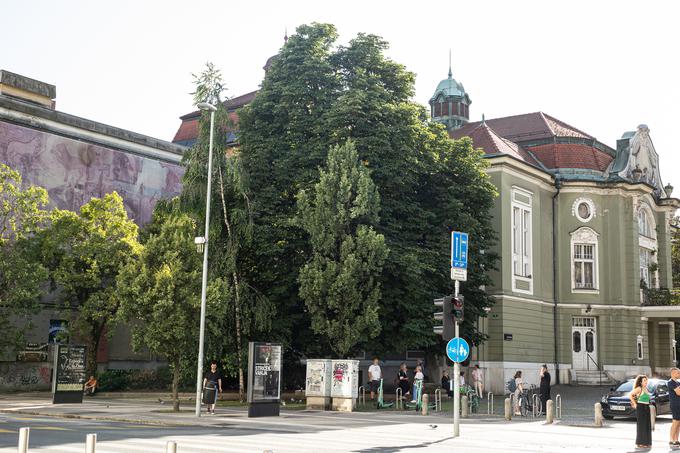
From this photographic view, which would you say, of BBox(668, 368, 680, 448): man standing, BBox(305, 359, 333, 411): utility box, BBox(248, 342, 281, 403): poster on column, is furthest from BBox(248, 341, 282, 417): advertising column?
BBox(668, 368, 680, 448): man standing

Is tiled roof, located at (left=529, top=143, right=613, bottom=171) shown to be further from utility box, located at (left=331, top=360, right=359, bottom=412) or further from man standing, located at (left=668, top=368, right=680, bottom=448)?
man standing, located at (left=668, top=368, right=680, bottom=448)

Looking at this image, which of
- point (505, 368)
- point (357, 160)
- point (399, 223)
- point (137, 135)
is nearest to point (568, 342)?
point (505, 368)

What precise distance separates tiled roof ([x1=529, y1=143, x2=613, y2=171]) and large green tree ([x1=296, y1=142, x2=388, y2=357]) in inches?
856

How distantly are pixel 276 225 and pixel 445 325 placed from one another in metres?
13.5

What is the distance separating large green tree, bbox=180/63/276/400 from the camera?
97.3 ft

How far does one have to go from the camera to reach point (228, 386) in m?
36.9

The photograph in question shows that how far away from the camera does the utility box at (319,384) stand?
27516 mm

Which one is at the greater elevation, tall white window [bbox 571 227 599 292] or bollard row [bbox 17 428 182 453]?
tall white window [bbox 571 227 599 292]

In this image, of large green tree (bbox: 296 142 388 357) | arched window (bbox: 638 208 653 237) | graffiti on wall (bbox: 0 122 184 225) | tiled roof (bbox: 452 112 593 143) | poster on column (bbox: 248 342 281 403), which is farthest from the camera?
tiled roof (bbox: 452 112 593 143)

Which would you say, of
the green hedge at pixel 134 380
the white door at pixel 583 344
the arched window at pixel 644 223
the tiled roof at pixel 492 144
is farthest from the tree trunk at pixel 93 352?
the arched window at pixel 644 223

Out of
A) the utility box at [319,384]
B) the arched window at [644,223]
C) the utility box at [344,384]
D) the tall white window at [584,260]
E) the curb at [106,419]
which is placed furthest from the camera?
the arched window at [644,223]

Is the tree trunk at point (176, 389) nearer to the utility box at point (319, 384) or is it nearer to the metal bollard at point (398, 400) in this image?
the utility box at point (319, 384)

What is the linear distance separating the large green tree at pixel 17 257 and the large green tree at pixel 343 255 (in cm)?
1242

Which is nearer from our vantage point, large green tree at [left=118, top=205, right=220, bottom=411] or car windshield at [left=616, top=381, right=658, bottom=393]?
large green tree at [left=118, top=205, right=220, bottom=411]
